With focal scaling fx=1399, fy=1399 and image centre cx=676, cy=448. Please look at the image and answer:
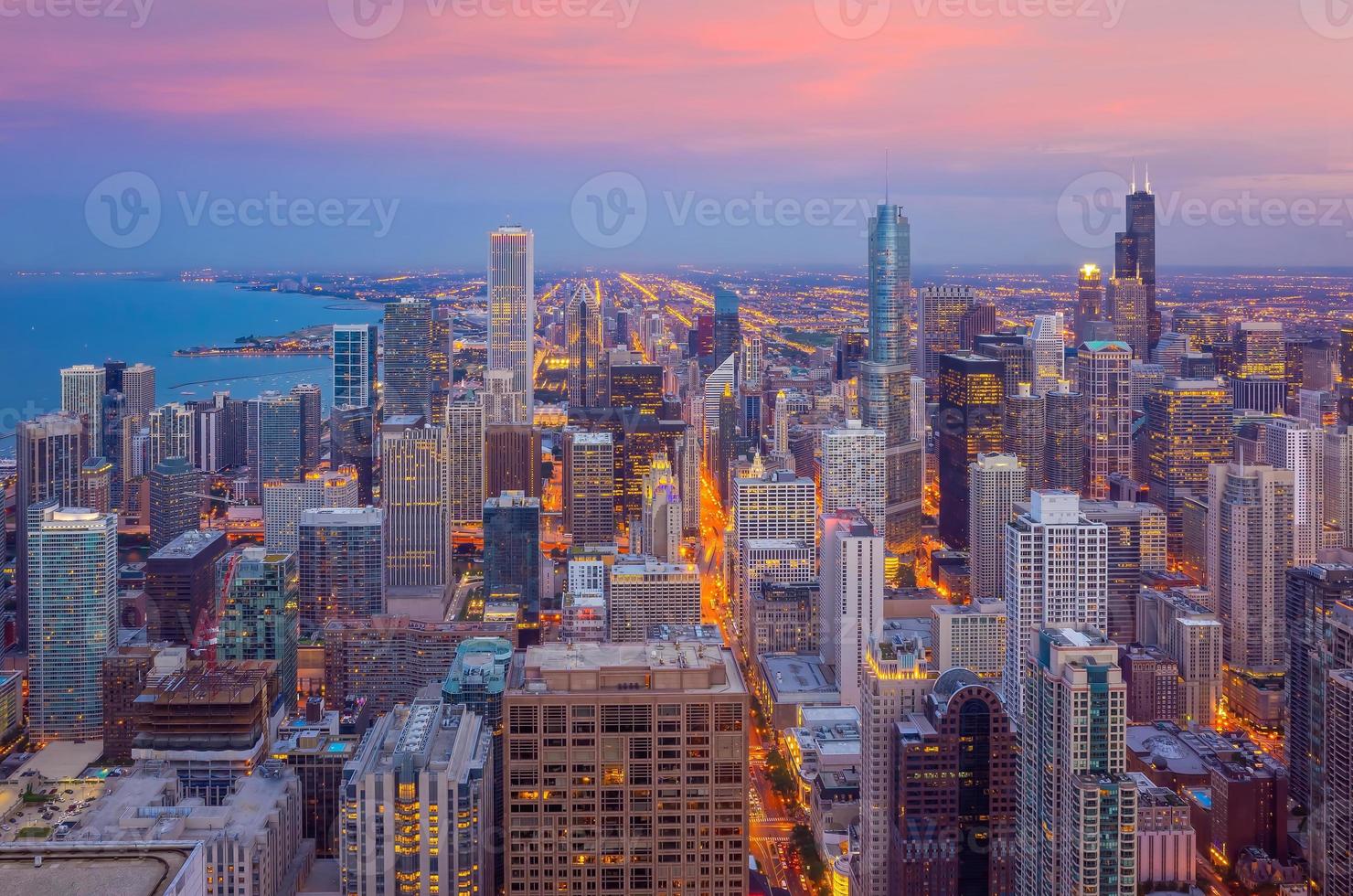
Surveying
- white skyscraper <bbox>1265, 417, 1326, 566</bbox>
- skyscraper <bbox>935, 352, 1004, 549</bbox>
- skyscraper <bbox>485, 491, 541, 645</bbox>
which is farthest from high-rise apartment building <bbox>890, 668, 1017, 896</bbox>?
skyscraper <bbox>935, 352, 1004, 549</bbox>

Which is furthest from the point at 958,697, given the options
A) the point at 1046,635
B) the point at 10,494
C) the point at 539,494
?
the point at 539,494

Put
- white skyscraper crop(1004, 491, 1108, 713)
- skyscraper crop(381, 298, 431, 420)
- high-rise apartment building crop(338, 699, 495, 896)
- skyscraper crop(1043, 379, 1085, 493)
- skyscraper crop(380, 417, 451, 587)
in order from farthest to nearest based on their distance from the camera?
skyscraper crop(381, 298, 431, 420), skyscraper crop(1043, 379, 1085, 493), skyscraper crop(380, 417, 451, 587), white skyscraper crop(1004, 491, 1108, 713), high-rise apartment building crop(338, 699, 495, 896)

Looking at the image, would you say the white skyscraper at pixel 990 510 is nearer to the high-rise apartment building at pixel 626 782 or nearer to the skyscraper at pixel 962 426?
the skyscraper at pixel 962 426

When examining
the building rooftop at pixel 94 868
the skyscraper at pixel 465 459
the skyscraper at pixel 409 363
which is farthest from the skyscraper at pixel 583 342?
the building rooftop at pixel 94 868

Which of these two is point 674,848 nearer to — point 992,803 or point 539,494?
point 992,803

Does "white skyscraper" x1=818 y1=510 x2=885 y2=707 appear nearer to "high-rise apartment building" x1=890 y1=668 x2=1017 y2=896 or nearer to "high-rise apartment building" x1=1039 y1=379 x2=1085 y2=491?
"high-rise apartment building" x1=890 y1=668 x2=1017 y2=896

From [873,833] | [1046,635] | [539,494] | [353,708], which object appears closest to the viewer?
[1046,635]

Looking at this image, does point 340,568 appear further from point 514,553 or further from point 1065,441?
point 1065,441
